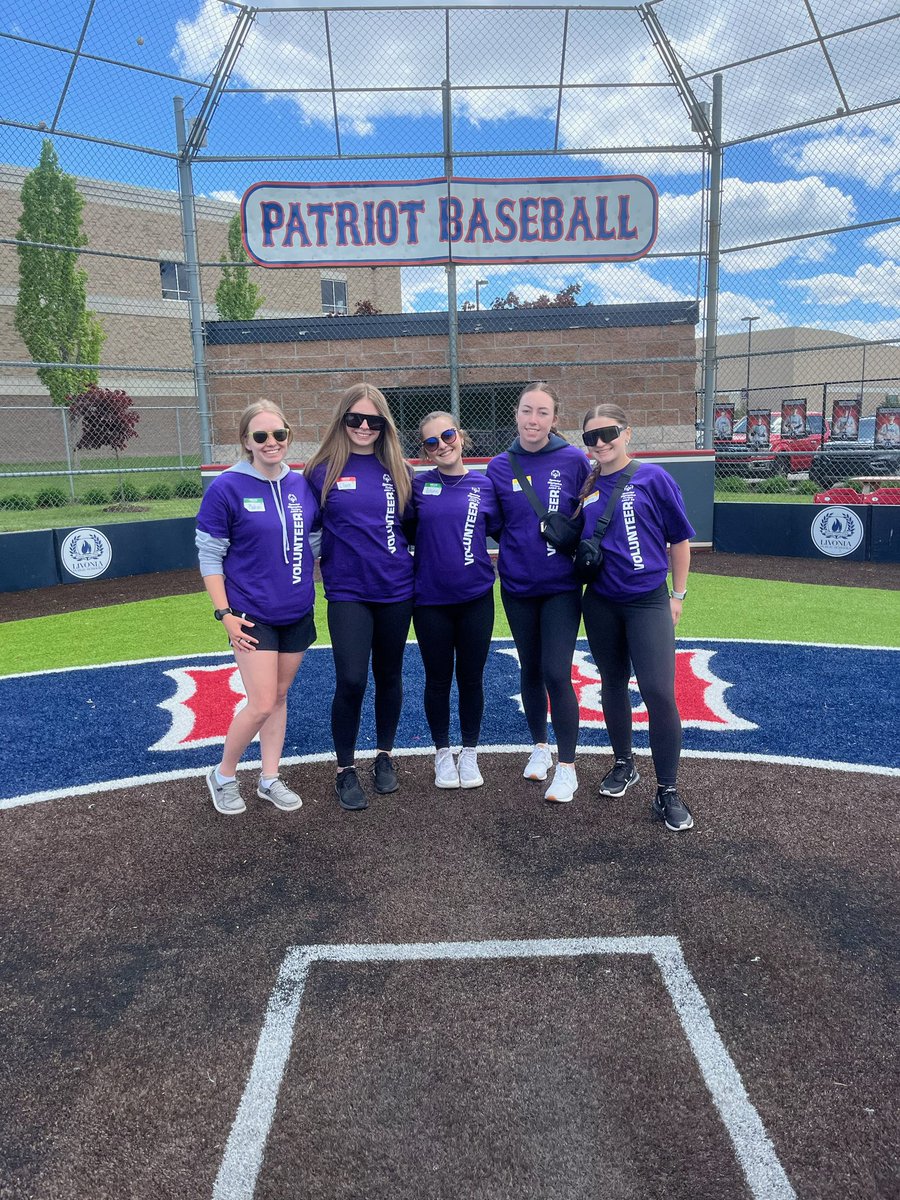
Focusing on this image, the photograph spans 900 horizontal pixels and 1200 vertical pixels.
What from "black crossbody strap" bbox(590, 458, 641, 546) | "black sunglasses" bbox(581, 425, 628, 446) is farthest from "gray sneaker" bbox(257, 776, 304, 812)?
"black sunglasses" bbox(581, 425, 628, 446)

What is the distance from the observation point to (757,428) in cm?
1695

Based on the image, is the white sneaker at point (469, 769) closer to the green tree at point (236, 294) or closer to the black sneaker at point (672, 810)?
the black sneaker at point (672, 810)

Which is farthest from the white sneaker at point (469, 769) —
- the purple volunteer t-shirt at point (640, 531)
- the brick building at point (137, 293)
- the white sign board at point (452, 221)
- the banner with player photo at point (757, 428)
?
the brick building at point (137, 293)

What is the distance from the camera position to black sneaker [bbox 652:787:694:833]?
395 centimetres

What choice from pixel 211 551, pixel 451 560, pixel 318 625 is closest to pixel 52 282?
pixel 318 625

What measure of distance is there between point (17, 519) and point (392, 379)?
8557 millimetres

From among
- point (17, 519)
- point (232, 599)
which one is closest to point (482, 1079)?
point (232, 599)

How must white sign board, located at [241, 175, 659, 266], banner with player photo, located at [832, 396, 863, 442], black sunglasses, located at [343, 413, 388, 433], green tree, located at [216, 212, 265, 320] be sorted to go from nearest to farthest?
black sunglasses, located at [343, 413, 388, 433]
white sign board, located at [241, 175, 659, 266]
banner with player photo, located at [832, 396, 863, 442]
green tree, located at [216, 212, 265, 320]

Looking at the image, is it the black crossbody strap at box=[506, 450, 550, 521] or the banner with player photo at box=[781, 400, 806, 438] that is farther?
the banner with player photo at box=[781, 400, 806, 438]

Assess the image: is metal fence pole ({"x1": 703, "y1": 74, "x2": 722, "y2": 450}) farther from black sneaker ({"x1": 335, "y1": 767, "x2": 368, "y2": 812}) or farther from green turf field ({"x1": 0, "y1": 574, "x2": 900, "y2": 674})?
black sneaker ({"x1": 335, "y1": 767, "x2": 368, "y2": 812})

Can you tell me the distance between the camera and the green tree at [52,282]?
87.5 ft

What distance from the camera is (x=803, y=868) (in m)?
3.59

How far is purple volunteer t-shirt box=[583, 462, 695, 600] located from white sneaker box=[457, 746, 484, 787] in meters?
1.19

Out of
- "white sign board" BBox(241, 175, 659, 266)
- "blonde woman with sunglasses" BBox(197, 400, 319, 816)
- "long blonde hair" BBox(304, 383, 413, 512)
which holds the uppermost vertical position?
"white sign board" BBox(241, 175, 659, 266)
